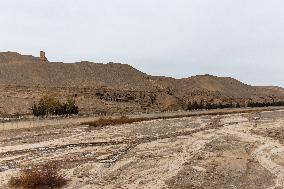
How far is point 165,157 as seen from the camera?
1229 inches

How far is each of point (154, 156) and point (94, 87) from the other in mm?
68767

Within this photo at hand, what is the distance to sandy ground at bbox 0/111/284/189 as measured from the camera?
2439 cm

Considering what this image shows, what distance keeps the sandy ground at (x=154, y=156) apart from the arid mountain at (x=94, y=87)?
3529 centimetres

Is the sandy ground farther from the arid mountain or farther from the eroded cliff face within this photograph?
the arid mountain

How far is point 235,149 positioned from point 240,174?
9278 mm

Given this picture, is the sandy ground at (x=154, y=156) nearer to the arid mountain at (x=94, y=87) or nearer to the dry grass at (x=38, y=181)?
the dry grass at (x=38, y=181)

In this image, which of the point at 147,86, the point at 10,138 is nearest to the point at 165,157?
the point at 10,138

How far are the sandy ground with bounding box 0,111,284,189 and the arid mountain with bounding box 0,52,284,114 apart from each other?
35286 millimetres

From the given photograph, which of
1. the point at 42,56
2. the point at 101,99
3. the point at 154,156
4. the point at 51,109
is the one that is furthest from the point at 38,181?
the point at 42,56

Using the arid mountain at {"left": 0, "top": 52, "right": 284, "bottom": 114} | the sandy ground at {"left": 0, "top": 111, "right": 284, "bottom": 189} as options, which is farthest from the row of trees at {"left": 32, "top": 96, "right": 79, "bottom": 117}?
the sandy ground at {"left": 0, "top": 111, "right": 284, "bottom": 189}

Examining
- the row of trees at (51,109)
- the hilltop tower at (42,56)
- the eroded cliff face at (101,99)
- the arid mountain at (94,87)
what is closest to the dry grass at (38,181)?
the row of trees at (51,109)

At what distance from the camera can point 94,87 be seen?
9950cm

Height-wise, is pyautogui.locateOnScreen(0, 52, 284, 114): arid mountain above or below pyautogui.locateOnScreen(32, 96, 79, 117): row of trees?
above

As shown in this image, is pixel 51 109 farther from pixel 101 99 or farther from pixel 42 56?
pixel 42 56
